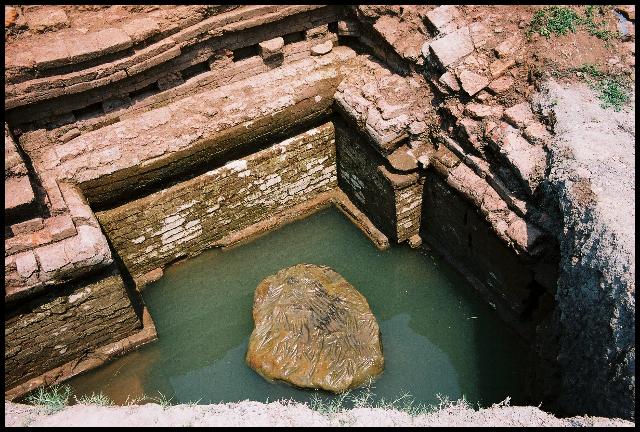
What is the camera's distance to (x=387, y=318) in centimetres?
541

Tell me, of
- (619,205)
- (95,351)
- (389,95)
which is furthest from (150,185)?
(619,205)

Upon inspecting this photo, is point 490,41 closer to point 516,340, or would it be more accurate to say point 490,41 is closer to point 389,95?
point 389,95

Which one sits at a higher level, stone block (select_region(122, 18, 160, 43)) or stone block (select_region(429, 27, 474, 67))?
stone block (select_region(122, 18, 160, 43))

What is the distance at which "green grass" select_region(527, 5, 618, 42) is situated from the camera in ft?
17.2

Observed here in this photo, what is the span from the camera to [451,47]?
17.3ft

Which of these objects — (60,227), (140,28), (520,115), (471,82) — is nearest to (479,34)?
(471,82)

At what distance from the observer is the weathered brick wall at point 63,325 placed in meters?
4.65

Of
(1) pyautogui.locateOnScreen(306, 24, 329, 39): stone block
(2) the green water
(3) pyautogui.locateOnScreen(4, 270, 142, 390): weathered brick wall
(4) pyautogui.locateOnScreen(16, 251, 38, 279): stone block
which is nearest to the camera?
(4) pyautogui.locateOnScreen(16, 251, 38, 279): stone block

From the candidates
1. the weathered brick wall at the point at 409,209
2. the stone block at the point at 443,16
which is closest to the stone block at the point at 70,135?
the weathered brick wall at the point at 409,209

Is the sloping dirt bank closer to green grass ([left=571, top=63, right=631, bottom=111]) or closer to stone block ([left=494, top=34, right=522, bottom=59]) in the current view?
green grass ([left=571, top=63, right=631, bottom=111])

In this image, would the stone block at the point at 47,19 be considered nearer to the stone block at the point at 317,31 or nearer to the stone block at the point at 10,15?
the stone block at the point at 10,15

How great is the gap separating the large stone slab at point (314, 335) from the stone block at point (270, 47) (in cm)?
224

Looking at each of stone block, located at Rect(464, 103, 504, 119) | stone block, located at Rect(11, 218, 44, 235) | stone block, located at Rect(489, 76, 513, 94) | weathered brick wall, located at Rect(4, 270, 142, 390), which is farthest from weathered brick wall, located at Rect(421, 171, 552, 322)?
stone block, located at Rect(11, 218, 44, 235)

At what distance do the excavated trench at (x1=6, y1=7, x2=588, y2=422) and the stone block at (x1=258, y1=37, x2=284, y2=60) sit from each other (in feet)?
0.28
